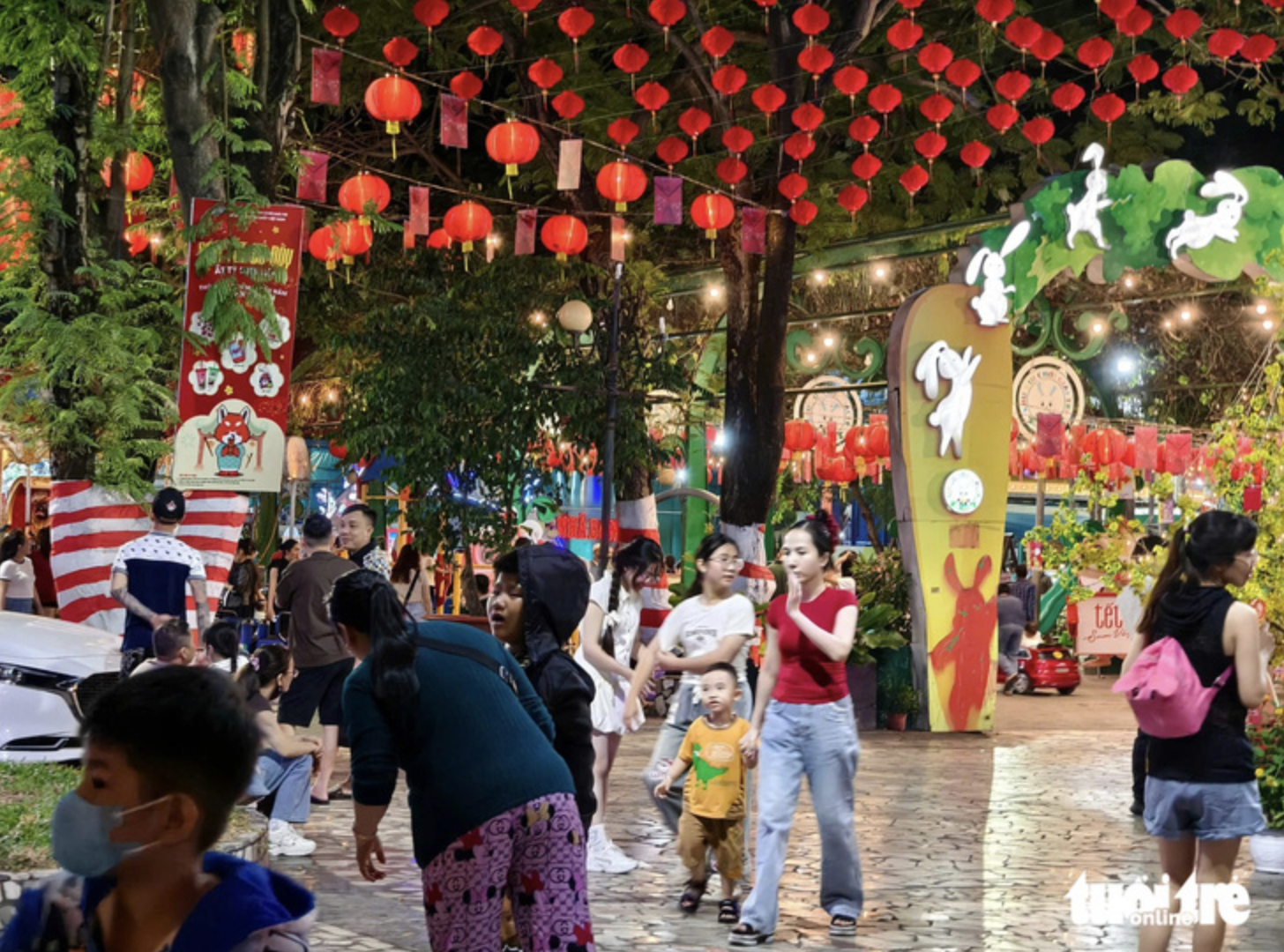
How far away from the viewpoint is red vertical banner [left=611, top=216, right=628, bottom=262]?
59.2ft

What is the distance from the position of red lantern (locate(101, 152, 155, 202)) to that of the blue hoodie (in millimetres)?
10032

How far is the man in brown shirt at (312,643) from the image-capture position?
1043 centimetres

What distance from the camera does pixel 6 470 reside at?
114 feet

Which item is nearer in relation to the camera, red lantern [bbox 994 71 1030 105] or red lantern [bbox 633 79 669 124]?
red lantern [bbox 994 71 1030 105]

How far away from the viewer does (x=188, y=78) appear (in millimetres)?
10164

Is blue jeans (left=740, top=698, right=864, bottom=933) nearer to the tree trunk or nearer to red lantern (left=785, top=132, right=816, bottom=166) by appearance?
the tree trunk

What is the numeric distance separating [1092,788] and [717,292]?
14529 millimetres

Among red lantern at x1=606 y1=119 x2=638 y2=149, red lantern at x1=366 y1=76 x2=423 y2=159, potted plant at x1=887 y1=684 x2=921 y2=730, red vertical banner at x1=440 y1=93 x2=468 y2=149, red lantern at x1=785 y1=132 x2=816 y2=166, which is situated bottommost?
potted plant at x1=887 y1=684 x2=921 y2=730

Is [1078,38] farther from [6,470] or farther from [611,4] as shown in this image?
[6,470]

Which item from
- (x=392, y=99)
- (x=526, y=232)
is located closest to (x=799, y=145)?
(x=526, y=232)

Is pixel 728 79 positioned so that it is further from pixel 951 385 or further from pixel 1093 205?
A: pixel 1093 205

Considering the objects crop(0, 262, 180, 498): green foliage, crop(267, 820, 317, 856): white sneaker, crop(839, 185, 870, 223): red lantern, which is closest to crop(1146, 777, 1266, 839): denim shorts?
crop(267, 820, 317, 856): white sneaker

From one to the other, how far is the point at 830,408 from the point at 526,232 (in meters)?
9.52

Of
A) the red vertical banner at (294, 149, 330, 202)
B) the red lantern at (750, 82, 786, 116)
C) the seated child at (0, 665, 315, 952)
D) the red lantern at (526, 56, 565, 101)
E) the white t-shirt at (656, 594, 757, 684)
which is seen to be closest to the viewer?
the seated child at (0, 665, 315, 952)
